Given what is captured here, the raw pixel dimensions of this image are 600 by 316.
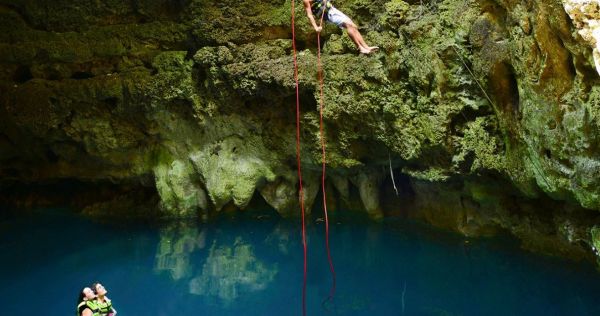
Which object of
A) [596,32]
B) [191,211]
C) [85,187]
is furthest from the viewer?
[85,187]

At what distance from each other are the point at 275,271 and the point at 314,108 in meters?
2.53

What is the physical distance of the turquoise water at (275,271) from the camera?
21.5 feet

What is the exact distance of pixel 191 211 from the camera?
9.98m

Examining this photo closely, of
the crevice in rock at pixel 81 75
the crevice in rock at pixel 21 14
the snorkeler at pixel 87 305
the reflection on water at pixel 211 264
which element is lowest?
the snorkeler at pixel 87 305

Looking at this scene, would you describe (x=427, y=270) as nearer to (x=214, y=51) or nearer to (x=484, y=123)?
(x=484, y=123)

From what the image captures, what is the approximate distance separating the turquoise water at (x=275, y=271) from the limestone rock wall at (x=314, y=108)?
1.59 ft

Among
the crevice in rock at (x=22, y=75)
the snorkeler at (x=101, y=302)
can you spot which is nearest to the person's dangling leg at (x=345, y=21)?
the snorkeler at (x=101, y=302)

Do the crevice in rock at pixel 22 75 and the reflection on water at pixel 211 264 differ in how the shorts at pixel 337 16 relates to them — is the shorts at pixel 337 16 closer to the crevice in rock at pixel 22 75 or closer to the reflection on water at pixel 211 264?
the reflection on water at pixel 211 264

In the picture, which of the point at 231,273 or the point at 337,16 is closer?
the point at 337,16

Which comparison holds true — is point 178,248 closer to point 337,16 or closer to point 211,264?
point 211,264

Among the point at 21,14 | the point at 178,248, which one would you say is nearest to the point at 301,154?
the point at 178,248

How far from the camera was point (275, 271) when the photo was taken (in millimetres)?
8031

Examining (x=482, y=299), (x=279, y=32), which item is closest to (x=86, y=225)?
(x=279, y=32)

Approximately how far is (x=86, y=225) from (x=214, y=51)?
179 inches
